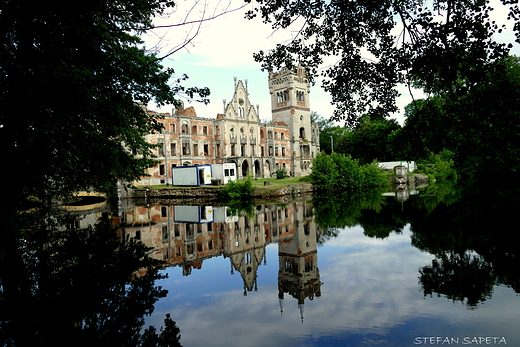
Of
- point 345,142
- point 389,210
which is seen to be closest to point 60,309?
point 389,210

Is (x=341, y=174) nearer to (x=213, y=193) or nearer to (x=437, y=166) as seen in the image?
(x=213, y=193)

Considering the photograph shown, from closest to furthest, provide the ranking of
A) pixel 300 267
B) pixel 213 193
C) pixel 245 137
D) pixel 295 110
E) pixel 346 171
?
1. pixel 300 267
2. pixel 213 193
3. pixel 346 171
4. pixel 245 137
5. pixel 295 110

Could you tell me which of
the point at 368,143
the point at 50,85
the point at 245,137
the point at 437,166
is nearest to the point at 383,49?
the point at 50,85

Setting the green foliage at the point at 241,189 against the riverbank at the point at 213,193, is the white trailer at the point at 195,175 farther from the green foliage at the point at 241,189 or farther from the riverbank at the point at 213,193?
the green foliage at the point at 241,189

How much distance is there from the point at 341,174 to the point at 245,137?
18.6 meters

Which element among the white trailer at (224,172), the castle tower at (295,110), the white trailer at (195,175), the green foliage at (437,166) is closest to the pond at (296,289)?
the white trailer at (195,175)

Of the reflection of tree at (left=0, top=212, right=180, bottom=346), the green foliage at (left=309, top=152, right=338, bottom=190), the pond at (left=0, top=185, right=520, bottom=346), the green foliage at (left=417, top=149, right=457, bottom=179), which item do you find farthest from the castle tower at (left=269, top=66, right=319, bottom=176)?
the reflection of tree at (left=0, top=212, right=180, bottom=346)

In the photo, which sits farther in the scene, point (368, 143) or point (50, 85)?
point (368, 143)

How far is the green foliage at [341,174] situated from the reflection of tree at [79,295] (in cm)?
2525

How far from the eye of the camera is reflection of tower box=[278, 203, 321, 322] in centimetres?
617

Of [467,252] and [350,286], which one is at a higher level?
[467,252]

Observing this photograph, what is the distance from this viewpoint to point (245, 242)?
11266 millimetres

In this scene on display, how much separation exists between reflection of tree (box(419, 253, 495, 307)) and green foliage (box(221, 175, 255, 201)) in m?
21.6

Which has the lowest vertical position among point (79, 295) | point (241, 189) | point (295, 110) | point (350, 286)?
point (350, 286)
